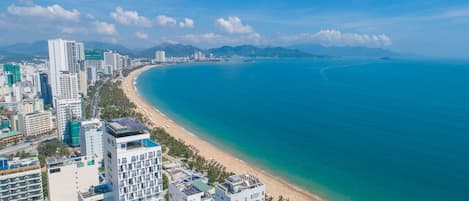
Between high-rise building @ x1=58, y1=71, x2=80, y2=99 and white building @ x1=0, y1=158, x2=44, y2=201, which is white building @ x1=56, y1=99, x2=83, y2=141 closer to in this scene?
high-rise building @ x1=58, y1=71, x2=80, y2=99

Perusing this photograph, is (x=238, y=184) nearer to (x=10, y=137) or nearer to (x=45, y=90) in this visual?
(x=10, y=137)

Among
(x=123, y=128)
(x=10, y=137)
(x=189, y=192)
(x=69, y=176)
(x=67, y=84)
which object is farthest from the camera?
(x=67, y=84)

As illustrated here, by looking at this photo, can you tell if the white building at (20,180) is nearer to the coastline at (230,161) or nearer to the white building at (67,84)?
the coastline at (230,161)

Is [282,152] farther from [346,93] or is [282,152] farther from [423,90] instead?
[423,90]

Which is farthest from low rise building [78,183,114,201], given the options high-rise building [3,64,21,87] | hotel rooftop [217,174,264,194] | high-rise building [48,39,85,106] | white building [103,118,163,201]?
high-rise building [3,64,21,87]

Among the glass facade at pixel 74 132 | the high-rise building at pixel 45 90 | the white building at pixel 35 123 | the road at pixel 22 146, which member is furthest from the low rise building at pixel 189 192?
the high-rise building at pixel 45 90

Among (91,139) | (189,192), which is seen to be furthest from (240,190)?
(91,139)

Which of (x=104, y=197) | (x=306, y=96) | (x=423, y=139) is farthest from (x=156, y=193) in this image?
(x=306, y=96)
